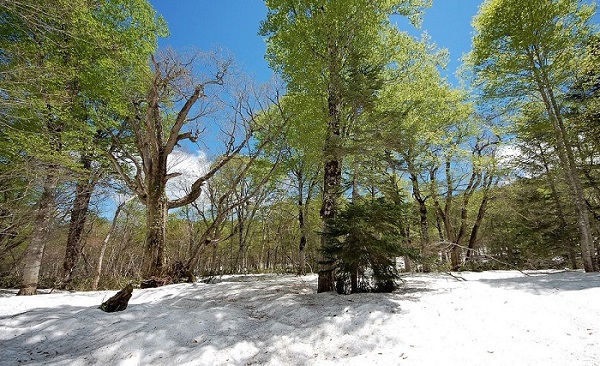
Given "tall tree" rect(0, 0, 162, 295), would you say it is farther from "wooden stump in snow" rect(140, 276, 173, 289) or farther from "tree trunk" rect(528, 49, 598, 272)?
"tree trunk" rect(528, 49, 598, 272)

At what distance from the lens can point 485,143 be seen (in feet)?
53.6

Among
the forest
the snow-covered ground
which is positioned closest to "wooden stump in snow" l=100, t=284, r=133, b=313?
the snow-covered ground

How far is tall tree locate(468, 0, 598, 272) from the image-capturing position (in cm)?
794

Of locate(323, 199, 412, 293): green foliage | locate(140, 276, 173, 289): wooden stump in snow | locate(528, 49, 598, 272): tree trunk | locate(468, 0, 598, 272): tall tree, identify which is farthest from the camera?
locate(140, 276, 173, 289): wooden stump in snow

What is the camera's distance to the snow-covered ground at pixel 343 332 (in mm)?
3230

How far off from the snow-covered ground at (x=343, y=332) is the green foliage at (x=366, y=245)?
57 centimetres

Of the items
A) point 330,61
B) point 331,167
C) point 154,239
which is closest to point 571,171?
point 331,167

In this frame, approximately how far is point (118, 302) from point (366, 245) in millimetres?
5060

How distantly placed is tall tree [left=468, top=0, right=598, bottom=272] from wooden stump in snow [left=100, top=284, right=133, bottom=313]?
11280 mm

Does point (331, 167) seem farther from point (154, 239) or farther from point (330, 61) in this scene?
point (154, 239)

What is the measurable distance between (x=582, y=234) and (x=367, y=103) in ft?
23.1

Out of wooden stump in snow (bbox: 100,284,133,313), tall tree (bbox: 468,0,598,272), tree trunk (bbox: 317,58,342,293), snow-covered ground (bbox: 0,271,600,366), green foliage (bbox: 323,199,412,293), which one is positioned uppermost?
tall tree (bbox: 468,0,598,272)

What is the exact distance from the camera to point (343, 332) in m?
4.08

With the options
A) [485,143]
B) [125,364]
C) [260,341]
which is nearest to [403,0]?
[260,341]
